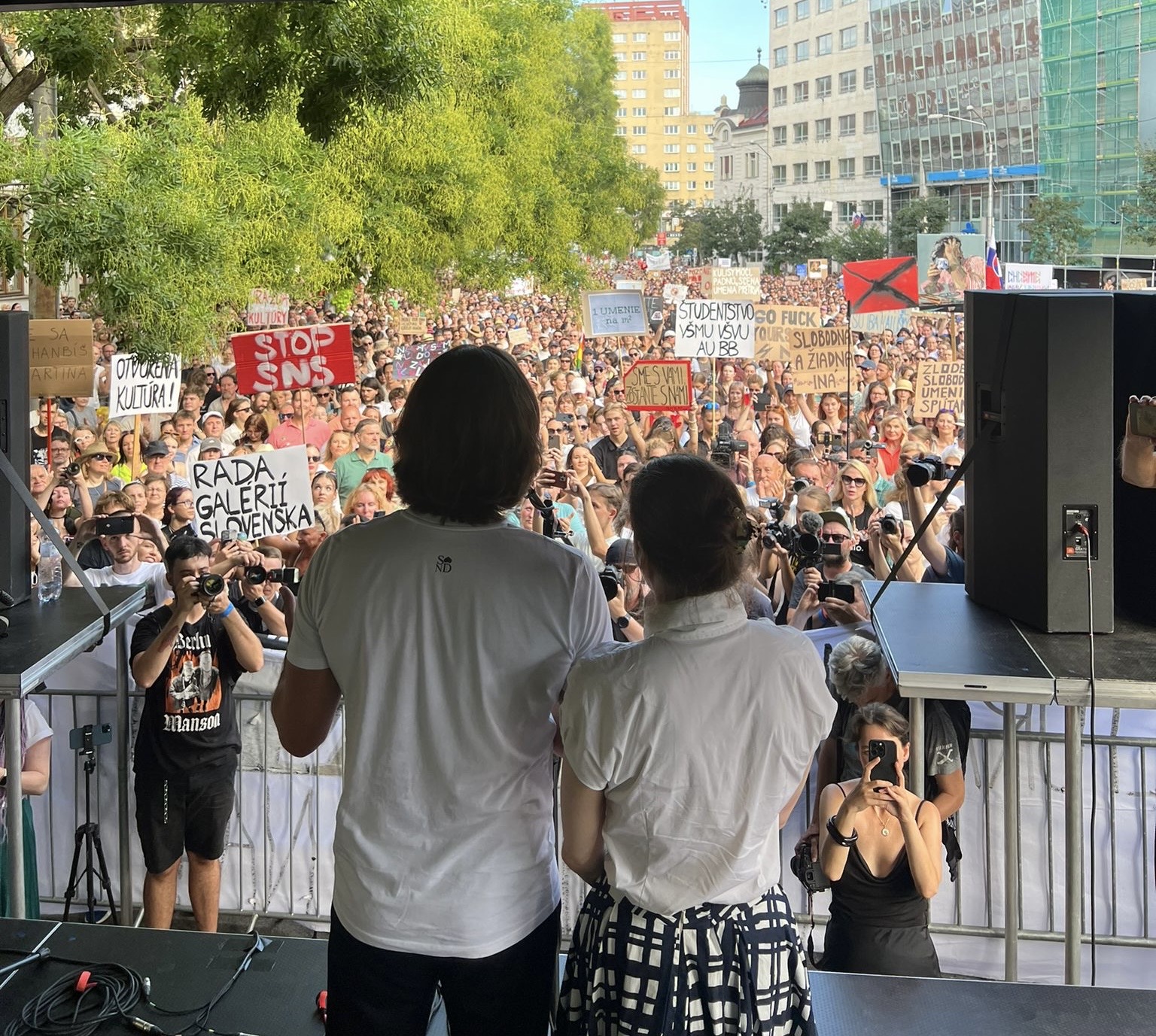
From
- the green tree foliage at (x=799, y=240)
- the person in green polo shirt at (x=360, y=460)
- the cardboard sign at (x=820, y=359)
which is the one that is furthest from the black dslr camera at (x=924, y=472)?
the green tree foliage at (x=799, y=240)

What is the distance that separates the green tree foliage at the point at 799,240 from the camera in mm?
18422

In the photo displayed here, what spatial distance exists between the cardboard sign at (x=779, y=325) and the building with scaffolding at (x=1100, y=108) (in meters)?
14.1

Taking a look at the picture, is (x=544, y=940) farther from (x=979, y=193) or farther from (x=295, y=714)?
(x=979, y=193)

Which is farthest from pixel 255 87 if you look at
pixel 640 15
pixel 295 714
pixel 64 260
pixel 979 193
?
pixel 640 15

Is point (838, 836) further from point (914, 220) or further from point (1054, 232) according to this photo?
point (1054, 232)

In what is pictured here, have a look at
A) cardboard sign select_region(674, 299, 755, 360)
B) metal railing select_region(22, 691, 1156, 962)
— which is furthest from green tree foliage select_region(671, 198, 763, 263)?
metal railing select_region(22, 691, 1156, 962)

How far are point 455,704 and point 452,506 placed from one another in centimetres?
21

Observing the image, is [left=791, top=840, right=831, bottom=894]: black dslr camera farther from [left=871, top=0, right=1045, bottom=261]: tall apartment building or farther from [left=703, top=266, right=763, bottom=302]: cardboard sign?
[left=871, top=0, right=1045, bottom=261]: tall apartment building

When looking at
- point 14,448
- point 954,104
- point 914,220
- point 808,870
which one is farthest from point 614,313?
point 954,104

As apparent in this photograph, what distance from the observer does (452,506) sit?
134 cm

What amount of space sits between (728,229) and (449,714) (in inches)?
707

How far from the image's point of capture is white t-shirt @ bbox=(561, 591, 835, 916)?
129 centimetres

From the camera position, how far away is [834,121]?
2003cm

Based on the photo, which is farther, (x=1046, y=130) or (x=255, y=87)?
(x=1046, y=130)
